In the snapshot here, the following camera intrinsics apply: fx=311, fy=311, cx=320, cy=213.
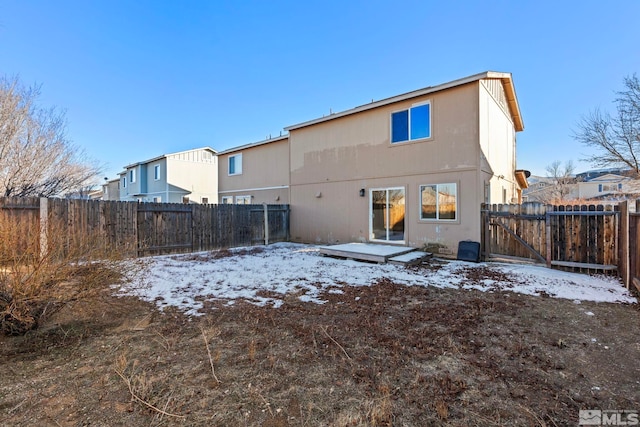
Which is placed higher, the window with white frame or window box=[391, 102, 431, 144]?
window box=[391, 102, 431, 144]

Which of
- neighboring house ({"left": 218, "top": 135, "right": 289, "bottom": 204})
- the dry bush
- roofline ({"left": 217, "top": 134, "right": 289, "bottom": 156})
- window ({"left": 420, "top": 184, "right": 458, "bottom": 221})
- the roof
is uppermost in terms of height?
the roof

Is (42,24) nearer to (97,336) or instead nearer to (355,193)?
(97,336)

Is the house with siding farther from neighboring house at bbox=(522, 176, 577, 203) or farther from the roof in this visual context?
neighboring house at bbox=(522, 176, 577, 203)

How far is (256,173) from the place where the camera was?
614 inches

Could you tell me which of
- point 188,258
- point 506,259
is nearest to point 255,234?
point 188,258

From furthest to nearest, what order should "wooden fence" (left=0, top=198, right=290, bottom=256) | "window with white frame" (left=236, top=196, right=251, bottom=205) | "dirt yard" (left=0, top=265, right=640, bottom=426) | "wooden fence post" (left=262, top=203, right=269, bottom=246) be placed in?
"window with white frame" (left=236, top=196, right=251, bottom=205), "wooden fence post" (left=262, top=203, right=269, bottom=246), "wooden fence" (left=0, top=198, right=290, bottom=256), "dirt yard" (left=0, top=265, right=640, bottom=426)

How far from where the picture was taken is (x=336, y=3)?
11.1m

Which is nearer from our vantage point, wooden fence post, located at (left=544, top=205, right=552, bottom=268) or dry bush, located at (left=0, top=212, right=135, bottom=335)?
dry bush, located at (left=0, top=212, right=135, bottom=335)

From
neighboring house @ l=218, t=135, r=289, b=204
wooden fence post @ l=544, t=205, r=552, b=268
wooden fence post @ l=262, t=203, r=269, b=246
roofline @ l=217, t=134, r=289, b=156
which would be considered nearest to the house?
roofline @ l=217, t=134, r=289, b=156

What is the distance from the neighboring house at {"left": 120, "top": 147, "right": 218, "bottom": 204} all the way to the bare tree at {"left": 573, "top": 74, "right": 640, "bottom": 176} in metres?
22.2

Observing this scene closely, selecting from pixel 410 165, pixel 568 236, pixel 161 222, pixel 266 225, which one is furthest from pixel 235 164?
pixel 568 236

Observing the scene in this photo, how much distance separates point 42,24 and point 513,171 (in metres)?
16.6

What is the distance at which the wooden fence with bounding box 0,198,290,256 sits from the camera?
7.75m

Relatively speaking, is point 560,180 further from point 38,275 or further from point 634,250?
point 38,275
